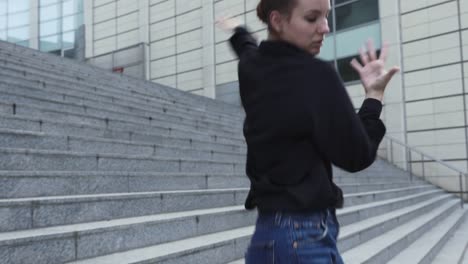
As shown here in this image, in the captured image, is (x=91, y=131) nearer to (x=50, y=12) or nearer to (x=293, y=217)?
(x=293, y=217)

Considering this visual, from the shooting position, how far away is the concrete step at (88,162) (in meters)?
3.60

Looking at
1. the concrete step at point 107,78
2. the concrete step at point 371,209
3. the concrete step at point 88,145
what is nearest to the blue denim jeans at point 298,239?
the concrete step at point 88,145

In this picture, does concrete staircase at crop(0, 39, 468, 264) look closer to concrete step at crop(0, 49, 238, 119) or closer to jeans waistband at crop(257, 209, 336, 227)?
concrete step at crop(0, 49, 238, 119)

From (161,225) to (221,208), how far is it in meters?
1.14

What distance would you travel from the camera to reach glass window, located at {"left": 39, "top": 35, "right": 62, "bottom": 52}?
26.2 m

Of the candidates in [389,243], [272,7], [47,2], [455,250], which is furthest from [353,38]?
[47,2]

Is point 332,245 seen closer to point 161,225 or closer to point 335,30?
point 161,225

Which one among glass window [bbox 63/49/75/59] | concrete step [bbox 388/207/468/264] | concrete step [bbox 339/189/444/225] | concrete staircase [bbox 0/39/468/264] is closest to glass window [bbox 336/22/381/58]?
concrete step [bbox 339/189/444/225]

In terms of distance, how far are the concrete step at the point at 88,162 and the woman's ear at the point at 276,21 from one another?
9.50ft

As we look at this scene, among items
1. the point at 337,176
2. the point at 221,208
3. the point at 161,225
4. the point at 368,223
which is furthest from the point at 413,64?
the point at 161,225

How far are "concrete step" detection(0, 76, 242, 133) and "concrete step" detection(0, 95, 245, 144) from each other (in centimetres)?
12

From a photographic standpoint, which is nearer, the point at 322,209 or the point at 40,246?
the point at 322,209

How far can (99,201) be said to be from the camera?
11.1 ft

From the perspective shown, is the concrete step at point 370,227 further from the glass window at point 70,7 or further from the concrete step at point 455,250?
the glass window at point 70,7
